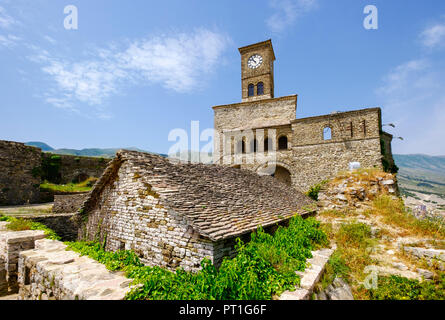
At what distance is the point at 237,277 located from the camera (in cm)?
374

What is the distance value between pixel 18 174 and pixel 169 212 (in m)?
19.1

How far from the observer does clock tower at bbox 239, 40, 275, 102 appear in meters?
27.9

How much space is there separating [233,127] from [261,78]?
27.2ft

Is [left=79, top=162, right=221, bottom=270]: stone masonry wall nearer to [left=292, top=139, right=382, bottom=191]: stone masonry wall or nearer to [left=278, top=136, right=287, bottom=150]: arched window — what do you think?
[left=292, top=139, right=382, bottom=191]: stone masonry wall

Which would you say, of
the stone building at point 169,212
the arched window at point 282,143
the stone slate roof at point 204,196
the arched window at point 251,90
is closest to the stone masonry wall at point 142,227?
the stone building at point 169,212

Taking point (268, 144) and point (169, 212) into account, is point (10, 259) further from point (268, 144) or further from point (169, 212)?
point (268, 144)

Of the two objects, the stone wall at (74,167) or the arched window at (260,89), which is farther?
the arched window at (260,89)

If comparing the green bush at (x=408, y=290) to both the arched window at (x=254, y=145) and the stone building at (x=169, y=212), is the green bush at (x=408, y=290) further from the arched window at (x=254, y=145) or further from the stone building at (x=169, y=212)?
the arched window at (x=254, y=145)

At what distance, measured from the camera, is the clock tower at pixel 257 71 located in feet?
91.7

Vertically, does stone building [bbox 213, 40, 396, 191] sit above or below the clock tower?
below

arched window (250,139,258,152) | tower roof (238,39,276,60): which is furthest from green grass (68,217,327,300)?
tower roof (238,39,276,60)

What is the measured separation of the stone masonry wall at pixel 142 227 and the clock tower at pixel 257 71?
984 inches

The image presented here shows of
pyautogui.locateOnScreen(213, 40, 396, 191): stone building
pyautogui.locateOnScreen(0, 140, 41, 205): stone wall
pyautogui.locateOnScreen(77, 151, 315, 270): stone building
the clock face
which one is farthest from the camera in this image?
the clock face

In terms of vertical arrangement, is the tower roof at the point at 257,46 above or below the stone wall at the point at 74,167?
above
